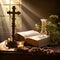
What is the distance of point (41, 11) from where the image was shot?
2.32m

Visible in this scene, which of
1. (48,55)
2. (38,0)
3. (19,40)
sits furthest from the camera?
(38,0)

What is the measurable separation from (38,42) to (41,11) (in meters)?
0.78

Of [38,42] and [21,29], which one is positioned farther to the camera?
[21,29]

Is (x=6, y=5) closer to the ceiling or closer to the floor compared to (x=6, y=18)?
closer to the ceiling

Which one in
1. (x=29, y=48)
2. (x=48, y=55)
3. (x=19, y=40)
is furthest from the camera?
(x=19, y=40)

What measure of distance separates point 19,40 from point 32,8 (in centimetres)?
69

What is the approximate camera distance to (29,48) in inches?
61.4

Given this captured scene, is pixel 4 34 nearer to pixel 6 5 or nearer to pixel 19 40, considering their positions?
pixel 6 5

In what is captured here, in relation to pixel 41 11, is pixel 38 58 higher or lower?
lower

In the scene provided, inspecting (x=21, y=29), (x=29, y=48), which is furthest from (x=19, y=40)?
(x=21, y=29)

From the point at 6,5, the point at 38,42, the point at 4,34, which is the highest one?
the point at 6,5

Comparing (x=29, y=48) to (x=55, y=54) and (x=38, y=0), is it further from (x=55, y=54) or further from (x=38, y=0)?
(x=38, y=0)

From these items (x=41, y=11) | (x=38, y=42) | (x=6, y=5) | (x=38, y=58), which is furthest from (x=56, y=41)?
(x=6, y=5)

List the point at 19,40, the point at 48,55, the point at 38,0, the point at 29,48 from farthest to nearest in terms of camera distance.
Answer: the point at 38,0 < the point at 19,40 < the point at 29,48 < the point at 48,55
